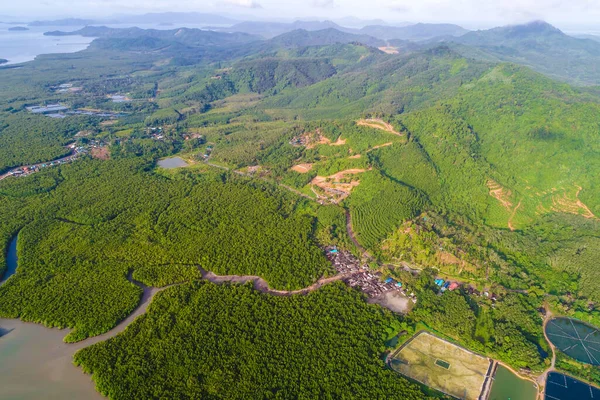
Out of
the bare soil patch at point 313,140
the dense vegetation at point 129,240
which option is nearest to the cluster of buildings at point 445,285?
the dense vegetation at point 129,240

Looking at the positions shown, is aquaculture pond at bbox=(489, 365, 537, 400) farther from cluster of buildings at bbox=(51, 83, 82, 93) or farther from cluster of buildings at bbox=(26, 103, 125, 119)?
cluster of buildings at bbox=(51, 83, 82, 93)

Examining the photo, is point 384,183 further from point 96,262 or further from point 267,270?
point 96,262

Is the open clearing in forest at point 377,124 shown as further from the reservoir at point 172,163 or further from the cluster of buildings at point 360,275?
the reservoir at point 172,163

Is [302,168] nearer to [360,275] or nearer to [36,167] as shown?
[360,275]

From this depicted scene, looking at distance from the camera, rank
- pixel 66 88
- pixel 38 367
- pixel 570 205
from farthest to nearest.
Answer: pixel 66 88 → pixel 570 205 → pixel 38 367

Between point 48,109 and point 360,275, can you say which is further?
point 48,109

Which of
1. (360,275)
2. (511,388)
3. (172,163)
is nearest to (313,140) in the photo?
(172,163)

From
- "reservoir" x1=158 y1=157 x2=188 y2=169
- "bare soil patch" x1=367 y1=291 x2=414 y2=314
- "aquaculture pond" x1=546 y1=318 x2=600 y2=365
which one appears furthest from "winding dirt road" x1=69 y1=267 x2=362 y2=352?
"reservoir" x1=158 y1=157 x2=188 y2=169
